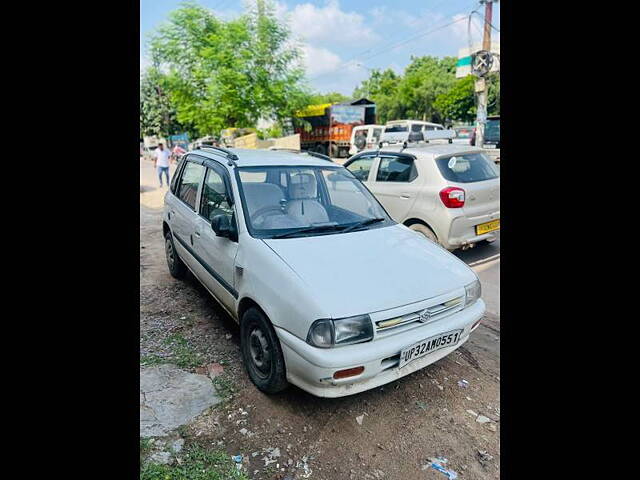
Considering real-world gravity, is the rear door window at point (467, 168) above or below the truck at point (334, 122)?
below

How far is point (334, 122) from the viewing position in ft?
75.1

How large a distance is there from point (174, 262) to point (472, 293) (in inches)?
135

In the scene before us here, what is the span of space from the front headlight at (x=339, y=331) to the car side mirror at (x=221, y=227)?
116 centimetres

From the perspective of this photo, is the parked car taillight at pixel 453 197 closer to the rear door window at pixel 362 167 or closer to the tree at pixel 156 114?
the rear door window at pixel 362 167

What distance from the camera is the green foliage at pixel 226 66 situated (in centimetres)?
1792

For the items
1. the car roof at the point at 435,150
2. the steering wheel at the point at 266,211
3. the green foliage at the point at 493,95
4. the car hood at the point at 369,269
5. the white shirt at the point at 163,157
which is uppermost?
the green foliage at the point at 493,95

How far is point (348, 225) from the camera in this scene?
3.29 meters

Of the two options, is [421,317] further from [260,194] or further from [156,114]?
[156,114]

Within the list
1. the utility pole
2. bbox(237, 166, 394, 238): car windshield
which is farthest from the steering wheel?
the utility pole

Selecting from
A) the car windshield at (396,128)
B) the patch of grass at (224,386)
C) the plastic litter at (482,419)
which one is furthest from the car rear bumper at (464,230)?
the car windshield at (396,128)

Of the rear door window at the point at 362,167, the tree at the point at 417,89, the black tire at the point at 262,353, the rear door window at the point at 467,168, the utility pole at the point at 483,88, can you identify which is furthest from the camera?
the tree at the point at 417,89

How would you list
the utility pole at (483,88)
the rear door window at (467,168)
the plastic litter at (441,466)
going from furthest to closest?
the utility pole at (483,88), the rear door window at (467,168), the plastic litter at (441,466)
